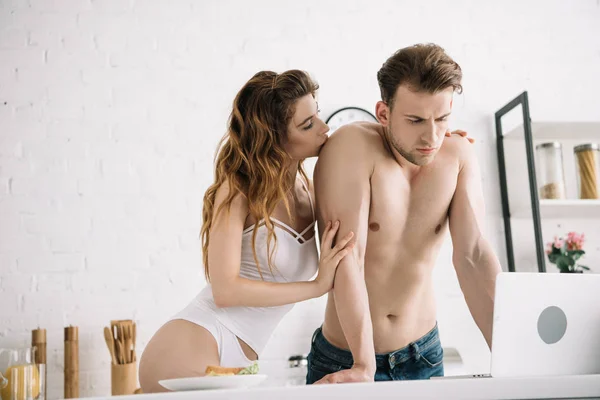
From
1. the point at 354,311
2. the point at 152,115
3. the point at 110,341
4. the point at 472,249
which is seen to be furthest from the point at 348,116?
the point at 354,311

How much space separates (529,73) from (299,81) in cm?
194

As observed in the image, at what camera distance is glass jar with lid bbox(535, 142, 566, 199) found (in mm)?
3062

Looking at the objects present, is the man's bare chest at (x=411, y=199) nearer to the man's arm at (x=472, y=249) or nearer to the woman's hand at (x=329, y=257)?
the man's arm at (x=472, y=249)

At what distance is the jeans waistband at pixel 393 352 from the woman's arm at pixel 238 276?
1.19 ft

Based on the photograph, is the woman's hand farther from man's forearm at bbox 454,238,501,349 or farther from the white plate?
the white plate

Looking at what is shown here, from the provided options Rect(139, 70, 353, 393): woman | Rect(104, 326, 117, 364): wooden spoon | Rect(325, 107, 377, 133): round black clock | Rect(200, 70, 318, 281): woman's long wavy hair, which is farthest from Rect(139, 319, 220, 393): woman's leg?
Rect(325, 107, 377, 133): round black clock

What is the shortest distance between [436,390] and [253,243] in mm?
889

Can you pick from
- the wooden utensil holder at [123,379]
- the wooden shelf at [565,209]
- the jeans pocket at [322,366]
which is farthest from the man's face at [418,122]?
the wooden utensil holder at [123,379]

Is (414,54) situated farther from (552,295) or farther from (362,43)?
(362,43)

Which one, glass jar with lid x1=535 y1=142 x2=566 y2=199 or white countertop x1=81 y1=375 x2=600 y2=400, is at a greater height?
glass jar with lid x1=535 y1=142 x2=566 y2=199

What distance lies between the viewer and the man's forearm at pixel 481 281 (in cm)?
190

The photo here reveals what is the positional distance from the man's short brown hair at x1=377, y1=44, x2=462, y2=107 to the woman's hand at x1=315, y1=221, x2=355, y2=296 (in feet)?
1.39

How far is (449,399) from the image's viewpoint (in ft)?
3.46

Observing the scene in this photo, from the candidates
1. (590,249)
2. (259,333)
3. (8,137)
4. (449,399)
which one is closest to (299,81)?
(259,333)
